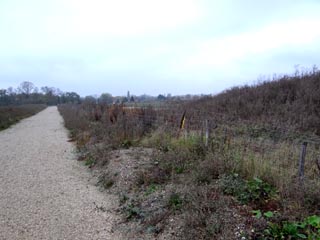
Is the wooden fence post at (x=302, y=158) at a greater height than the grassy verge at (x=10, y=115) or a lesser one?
greater

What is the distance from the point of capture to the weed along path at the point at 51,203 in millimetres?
4277

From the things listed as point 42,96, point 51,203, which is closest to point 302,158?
point 51,203

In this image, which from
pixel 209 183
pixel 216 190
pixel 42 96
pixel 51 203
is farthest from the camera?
pixel 42 96

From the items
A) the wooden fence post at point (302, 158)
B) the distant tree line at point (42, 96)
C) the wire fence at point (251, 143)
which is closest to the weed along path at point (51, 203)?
the wire fence at point (251, 143)

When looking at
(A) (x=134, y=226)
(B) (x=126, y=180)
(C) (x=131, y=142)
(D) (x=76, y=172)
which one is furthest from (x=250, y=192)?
(C) (x=131, y=142)

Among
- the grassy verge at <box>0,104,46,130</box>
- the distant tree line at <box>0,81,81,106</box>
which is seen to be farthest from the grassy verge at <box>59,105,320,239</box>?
the distant tree line at <box>0,81,81,106</box>

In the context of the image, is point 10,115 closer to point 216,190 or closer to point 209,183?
point 209,183

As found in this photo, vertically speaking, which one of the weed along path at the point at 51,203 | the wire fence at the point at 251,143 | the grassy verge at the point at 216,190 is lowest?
the weed along path at the point at 51,203

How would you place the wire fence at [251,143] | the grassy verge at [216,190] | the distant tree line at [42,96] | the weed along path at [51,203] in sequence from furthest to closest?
the distant tree line at [42,96] → the wire fence at [251,143] → the weed along path at [51,203] → the grassy verge at [216,190]

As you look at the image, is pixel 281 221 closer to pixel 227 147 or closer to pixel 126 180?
pixel 227 147

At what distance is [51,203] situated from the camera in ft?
17.6

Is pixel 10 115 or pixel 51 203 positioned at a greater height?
pixel 10 115

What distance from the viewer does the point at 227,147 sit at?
6410 millimetres

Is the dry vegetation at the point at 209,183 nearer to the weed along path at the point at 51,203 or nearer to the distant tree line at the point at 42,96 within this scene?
the weed along path at the point at 51,203
